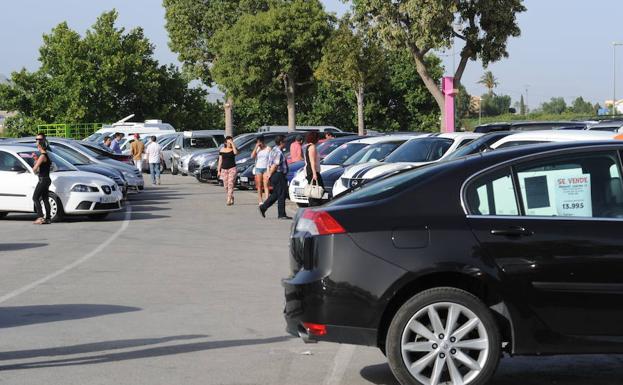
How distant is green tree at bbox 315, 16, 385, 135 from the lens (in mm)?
49219

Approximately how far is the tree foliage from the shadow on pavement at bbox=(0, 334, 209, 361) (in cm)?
6240

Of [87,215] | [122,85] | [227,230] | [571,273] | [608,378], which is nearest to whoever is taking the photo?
[571,273]

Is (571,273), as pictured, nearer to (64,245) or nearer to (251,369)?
(251,369)

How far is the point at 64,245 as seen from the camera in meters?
17.0

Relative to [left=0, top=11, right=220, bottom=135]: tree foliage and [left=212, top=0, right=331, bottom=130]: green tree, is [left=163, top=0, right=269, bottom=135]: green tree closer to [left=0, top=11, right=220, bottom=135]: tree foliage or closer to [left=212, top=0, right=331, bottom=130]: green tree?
[left=0, top=11, right=220, bottom=135]: tree foliage

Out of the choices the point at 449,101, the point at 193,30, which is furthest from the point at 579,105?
the point at 449,101

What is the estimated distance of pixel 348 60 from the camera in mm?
49125

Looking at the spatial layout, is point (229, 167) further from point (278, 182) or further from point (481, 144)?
point (481, 144)

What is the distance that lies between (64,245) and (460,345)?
1150cm

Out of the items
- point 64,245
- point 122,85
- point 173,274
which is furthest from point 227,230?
point 122,85

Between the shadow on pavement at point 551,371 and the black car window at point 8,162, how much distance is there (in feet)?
50.5

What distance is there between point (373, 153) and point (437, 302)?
17.4 metres

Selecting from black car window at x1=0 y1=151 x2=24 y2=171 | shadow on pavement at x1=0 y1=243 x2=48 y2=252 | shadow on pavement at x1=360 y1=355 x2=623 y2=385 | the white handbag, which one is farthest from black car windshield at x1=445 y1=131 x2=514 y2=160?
black car window at x1=0 y1=151 x2=24 y2=171

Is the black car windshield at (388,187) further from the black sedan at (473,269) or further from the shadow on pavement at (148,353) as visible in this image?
the shadow on pavement at (148,353)
